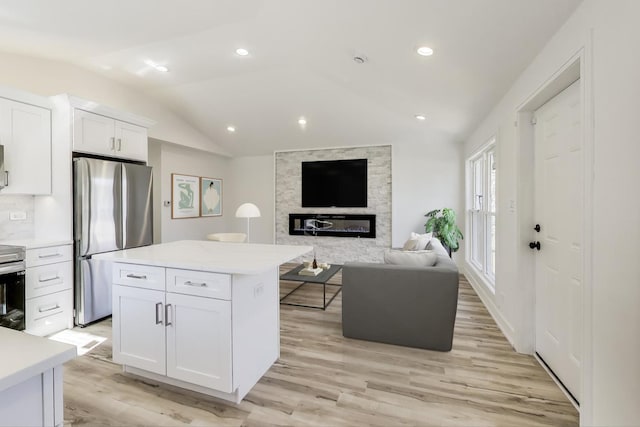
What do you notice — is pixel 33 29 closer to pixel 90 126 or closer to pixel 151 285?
pixel 90 126

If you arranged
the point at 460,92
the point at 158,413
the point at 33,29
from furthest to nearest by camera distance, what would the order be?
the point at 460,92
the point at 33,29
the point at 158,413

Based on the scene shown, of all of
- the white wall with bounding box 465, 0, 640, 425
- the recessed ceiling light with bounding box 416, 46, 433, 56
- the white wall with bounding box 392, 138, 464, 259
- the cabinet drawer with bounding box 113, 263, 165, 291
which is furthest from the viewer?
the white wall with bounding box 392, 138, 464, 259

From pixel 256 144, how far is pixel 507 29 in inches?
197

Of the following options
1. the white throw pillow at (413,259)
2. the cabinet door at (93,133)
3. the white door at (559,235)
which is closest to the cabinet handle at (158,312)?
the white throw pillow at (413,259)

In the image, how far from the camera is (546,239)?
240 centimetres

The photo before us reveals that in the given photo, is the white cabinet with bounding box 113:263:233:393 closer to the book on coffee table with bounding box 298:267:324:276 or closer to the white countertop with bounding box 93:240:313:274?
the white countertop with bounding box 93:240:313:274

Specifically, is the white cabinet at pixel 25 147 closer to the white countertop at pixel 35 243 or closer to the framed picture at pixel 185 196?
the white countertop at pixel 35 243

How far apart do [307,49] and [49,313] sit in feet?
12.3

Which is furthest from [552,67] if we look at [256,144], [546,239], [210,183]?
[210,183]

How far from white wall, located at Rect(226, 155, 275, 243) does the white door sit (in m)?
5.19

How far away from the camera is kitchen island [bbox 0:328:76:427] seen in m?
0.67

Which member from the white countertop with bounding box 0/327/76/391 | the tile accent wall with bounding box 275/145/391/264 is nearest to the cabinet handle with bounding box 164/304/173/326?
the white countertop with bounding box 0/327/76/391

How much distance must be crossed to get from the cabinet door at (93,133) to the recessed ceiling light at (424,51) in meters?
3.45

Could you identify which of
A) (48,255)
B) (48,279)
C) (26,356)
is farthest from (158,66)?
(26,356)
